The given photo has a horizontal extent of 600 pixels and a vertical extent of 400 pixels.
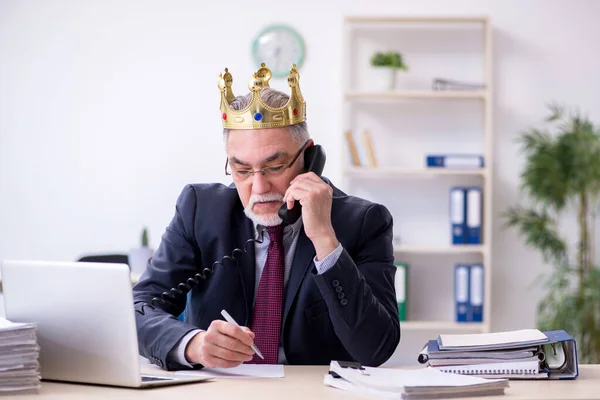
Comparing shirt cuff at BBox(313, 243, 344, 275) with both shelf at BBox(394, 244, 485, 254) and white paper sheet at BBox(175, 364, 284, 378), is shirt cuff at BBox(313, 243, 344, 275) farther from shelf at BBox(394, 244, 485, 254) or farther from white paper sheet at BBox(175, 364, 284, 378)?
shelf at BBox(394, 244, 485, 254)

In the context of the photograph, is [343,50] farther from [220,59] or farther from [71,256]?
[71,256]

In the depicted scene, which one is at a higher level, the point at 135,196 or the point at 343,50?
the point at 343,50

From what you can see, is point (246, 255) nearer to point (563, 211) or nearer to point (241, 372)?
point (241, 372)

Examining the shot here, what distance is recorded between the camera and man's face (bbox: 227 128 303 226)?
7.34 feet

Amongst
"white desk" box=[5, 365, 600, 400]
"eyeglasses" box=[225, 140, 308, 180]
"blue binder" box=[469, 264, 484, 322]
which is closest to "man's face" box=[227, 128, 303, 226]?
"eyeglasses" box=[225, 140, 308, 180]

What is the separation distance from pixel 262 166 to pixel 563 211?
→ 11.5 feet

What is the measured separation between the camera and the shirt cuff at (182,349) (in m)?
1.94

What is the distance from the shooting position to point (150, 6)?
5.39m

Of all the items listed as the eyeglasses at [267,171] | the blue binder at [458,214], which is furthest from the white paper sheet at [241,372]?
the blue binder at [458,214]

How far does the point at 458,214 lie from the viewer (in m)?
5.14

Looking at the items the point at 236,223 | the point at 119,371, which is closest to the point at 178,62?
the point at 236,223

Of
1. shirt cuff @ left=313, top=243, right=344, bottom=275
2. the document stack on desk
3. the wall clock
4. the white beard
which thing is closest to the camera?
the document stack on desk

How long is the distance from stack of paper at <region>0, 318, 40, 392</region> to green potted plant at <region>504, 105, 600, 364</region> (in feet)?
12.3

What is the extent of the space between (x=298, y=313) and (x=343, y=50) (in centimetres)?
321
